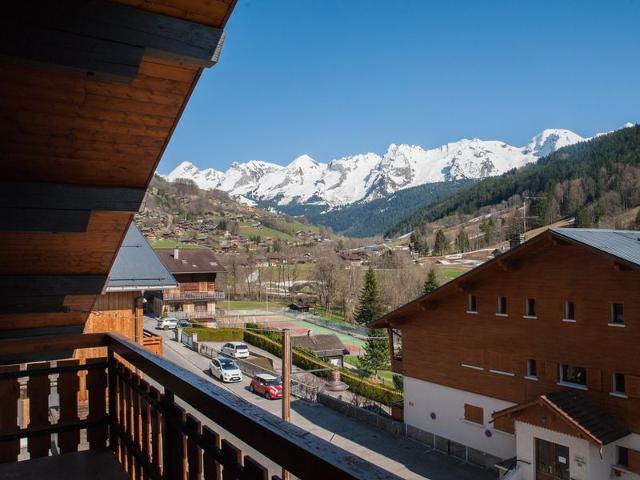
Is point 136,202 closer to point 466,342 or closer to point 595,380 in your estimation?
point 595,380

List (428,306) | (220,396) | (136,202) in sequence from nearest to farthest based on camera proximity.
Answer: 1. (220,396)
2. (136,202)
3. (428,306)

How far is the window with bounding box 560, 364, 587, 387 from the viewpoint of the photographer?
1405cm

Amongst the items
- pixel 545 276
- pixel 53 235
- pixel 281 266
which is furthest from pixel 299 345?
pixel 281 266

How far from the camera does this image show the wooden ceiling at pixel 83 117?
2422 millimetres

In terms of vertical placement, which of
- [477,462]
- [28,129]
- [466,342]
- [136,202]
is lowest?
[477,462]

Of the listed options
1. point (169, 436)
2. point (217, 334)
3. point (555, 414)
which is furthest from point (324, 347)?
point (169, 436)

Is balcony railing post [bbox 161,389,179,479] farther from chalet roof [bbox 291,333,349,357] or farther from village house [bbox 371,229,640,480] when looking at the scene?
chalet roof [bbox 291,333,349,357]

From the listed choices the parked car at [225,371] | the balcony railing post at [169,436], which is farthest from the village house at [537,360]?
the balcony railing post at [169,436]

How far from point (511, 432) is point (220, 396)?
624 inches

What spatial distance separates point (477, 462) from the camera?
16.2m

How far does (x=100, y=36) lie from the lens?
244cm

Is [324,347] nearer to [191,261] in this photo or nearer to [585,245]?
[585,245]

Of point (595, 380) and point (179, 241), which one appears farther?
point (179, 241)

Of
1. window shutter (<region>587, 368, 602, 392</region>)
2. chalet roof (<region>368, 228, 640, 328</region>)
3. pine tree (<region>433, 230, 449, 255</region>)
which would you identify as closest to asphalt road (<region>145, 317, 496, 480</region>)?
window shutter (<region>587, 368, 602, 392</region>)
